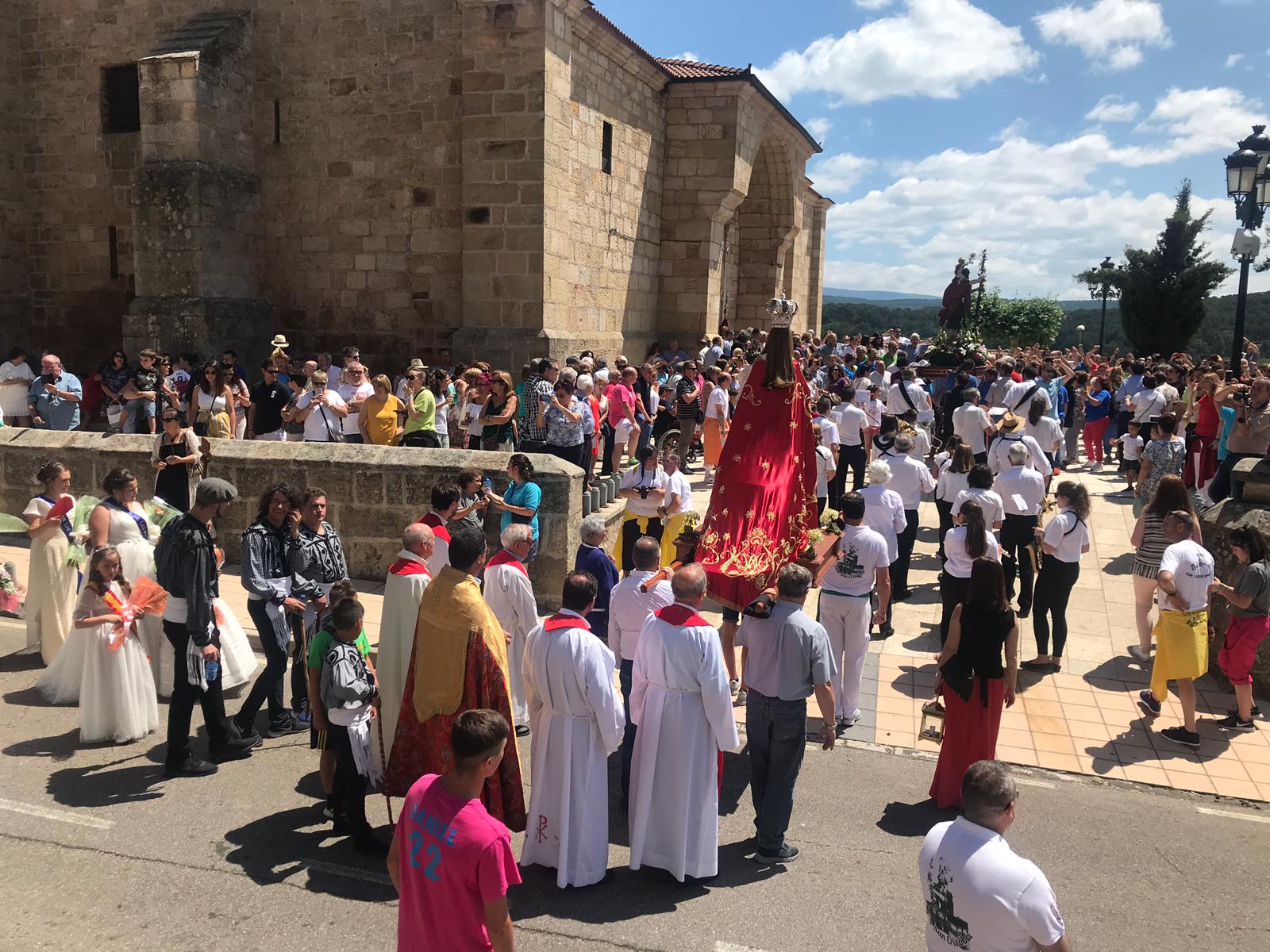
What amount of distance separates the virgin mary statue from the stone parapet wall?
3253 millimetres

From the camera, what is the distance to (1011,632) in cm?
556

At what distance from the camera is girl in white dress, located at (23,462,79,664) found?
24.0 feet

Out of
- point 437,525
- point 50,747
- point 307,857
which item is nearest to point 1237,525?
point 437,525

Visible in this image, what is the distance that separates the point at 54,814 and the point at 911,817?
4.86 m

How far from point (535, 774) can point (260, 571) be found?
2387mm

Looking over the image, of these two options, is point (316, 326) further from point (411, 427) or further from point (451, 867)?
point (451, 867)

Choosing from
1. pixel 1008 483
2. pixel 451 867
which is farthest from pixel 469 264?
pixel 451 867

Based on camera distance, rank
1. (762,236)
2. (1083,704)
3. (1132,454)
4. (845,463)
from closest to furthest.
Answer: (1083,704)
(845,463)
(1132,454)
(762,236)

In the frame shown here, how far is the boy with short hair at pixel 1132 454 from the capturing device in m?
13.3

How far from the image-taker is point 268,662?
6.15 meters

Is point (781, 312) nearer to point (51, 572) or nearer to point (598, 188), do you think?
point (51, 572)

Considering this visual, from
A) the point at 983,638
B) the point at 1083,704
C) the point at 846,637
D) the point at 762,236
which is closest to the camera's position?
the point at 983,638

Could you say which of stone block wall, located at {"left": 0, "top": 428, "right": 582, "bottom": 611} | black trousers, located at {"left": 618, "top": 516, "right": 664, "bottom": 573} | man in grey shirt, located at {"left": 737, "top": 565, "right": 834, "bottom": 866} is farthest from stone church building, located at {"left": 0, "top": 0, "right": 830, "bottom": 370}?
man in grey shirt, located at {"left": 737, "top": 565, "right": 834, "bottom": 866}

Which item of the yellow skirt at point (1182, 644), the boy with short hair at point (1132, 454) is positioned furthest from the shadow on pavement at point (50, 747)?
the boy with short hair at point (1132, 454)
